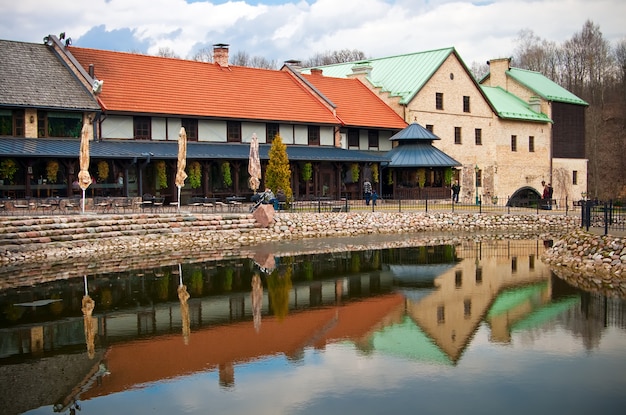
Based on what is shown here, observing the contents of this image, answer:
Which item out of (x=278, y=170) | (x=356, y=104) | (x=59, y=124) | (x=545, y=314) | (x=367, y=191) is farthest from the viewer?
(x=356, y=104)

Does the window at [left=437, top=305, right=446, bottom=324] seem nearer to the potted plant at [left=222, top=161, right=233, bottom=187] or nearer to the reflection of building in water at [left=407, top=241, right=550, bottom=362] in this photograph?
the reflection of building in water at [left=407, top=241, right=550, bottom=362]

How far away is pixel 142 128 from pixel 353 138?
13843mm

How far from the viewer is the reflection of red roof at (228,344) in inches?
548

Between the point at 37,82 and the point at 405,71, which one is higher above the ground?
the point at 405,71

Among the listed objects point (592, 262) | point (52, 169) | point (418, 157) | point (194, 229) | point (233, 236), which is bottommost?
point (592, 262)

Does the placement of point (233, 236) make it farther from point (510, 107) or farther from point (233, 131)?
point (510, 107)

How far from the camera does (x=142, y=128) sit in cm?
3809

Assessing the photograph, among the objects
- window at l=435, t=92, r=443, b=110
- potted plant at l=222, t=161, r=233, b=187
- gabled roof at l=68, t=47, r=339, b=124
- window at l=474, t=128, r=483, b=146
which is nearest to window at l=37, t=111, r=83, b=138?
gabled roof at l=68, t=47, r=339, b=124

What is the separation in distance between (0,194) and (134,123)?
24.2 ft

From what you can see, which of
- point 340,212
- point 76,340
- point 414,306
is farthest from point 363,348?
point 340,212

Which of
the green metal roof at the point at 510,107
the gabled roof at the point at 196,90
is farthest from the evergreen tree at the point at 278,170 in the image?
the green metal roof at the point at 510,107

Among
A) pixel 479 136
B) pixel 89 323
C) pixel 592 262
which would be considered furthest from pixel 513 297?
pixel 479 136

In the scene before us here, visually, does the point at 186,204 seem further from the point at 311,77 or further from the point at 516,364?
the point at 516,364

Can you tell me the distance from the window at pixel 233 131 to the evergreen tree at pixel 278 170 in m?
4.42
